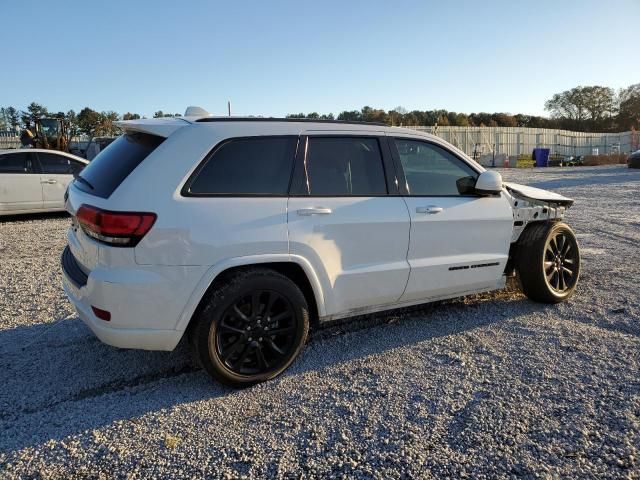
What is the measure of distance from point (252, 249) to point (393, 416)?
1.35m

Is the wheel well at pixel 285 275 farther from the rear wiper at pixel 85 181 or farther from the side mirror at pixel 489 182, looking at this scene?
the side mirror at pixel 489 182

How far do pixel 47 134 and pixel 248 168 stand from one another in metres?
22.1

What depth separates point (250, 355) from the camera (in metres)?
3.27

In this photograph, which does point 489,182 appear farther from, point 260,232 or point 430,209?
point 260,232

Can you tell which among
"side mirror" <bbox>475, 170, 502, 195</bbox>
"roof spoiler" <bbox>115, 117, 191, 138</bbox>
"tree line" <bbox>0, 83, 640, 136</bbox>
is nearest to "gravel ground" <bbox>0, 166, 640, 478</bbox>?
"side mirror" <bbox>475, 170, 502, 195</bbox>

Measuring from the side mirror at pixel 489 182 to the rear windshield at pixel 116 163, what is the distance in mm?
2607

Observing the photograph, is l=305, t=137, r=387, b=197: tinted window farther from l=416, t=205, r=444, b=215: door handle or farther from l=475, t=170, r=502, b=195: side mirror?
l=475, t=170, r=502, b=195: side mirror

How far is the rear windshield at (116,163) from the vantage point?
3.10 meters

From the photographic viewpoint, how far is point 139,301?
2.90 meters

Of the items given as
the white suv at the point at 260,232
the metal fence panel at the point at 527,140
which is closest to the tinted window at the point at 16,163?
the white suv at the point at 260,232

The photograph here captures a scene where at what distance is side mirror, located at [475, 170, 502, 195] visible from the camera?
410cm

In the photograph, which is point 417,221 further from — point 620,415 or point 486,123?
point 486,123

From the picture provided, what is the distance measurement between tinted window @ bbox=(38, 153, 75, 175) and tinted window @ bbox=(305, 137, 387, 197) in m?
9.31

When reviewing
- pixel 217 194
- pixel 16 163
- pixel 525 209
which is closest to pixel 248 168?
pixel 217 194
